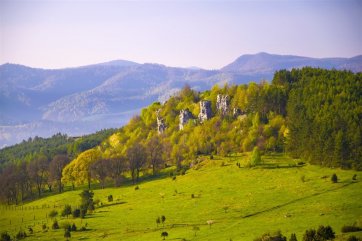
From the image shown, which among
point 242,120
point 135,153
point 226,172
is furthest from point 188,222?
point 242,120

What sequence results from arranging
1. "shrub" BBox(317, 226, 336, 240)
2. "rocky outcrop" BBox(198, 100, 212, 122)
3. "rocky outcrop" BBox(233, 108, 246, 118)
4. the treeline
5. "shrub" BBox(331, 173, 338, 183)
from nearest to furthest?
"shrub" BBox(317, 226, 336, 240), "shrub" BBox(331, 173, 338, 183), the treeline, "rocky outcrop" BBox(233, 108, 246, 118), "rocky outcrop" BBox(198, 100, 212, 122)

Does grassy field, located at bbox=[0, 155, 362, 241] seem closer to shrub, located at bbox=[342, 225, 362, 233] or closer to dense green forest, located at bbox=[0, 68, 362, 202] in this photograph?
shrub, located at bbox=[342, 225, 362, 233]

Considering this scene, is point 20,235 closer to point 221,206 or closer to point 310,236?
point 221,206

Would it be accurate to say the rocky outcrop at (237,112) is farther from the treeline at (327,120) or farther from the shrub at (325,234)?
the shrub at (325,234)

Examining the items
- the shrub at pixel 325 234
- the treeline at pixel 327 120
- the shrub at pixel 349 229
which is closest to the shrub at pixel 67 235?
the shrub at pixel 325 234

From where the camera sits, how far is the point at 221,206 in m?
104

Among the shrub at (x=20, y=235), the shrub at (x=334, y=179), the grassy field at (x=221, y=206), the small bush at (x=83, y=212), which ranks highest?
the shrub at (x=334, y=179)

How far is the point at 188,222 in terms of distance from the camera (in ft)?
313

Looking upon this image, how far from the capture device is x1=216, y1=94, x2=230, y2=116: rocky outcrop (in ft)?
→ 637

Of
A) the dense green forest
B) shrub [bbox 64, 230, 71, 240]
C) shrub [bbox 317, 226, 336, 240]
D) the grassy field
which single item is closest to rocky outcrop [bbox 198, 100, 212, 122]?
the dense green forest

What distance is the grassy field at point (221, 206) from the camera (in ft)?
271

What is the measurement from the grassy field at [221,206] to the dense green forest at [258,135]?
8.52 meters

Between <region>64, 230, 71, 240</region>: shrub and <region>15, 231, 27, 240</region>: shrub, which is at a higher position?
<region>64, 230, 71, 240</region>: shrub

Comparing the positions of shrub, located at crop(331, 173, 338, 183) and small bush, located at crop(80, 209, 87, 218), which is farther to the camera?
small bush, located at crop(80, 209, 87, 218)
